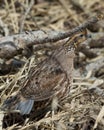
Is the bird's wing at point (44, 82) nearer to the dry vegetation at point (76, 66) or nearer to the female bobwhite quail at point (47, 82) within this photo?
the female bobwhite quail at point (47, 82)

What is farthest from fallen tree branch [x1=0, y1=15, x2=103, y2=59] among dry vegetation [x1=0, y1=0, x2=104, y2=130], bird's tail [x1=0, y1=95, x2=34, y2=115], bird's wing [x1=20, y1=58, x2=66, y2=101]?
bird's tail [x1=0, y1=95, x2=34, y2=115]

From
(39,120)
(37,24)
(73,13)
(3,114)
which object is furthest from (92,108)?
(73,13)

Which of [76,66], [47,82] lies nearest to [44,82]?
[47,82]

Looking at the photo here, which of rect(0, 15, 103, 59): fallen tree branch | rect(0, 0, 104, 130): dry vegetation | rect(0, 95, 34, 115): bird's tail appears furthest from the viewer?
rect(0, 15, 103, 59): fallen tree branch

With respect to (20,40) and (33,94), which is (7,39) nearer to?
(20,40)

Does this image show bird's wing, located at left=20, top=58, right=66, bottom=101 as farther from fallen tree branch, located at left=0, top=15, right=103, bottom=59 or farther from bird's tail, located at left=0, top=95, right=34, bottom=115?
fallen tree branch, located at left=0, top=15, right=103, bottom=59
